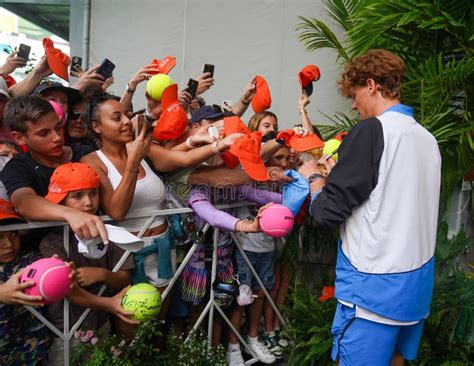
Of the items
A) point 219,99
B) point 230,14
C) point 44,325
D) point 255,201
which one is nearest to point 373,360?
point 255,201

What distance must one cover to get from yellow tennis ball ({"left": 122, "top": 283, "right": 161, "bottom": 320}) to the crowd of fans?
4 centimetres

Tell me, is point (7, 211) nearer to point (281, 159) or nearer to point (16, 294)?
point (16, 294)

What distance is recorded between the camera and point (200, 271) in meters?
2.43

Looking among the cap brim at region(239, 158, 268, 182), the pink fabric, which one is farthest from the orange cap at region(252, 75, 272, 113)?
the cap brim at region(239, 158, 268, 182)

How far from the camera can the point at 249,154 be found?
2107 millimetres

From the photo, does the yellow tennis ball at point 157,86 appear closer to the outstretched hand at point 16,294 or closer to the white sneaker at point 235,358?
the outstretched hand at point 16,294

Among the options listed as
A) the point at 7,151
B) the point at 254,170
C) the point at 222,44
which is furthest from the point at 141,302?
the point at 222,44

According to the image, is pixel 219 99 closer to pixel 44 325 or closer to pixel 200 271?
pixel 200 271

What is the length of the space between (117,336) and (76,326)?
9.6 inches

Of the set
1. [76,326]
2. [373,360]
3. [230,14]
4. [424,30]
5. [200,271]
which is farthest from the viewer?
[230,14]

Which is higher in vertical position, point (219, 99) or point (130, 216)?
point (219, 99)

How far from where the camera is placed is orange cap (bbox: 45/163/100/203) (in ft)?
5.92

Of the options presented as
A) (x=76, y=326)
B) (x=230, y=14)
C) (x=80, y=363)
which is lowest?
(x=80, y=363)

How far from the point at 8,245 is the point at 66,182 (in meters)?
0.34
